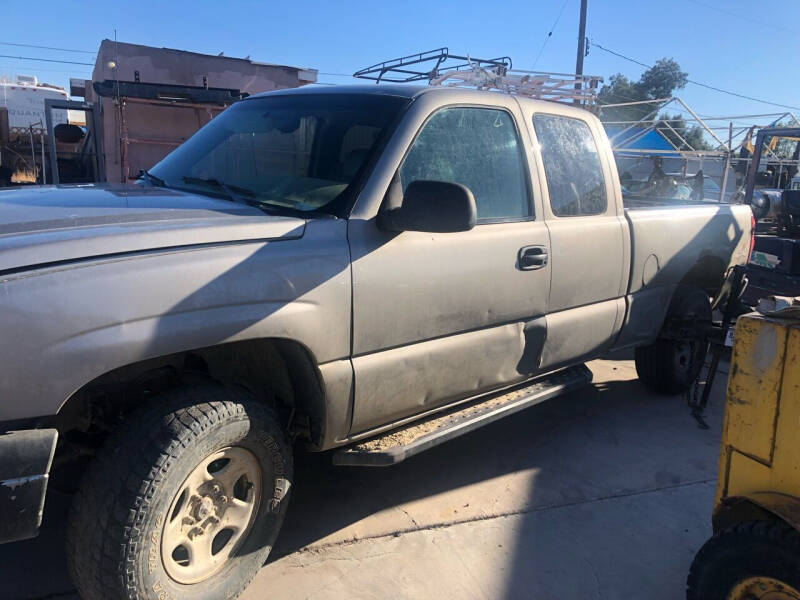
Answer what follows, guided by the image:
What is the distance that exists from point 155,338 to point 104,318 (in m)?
0.18

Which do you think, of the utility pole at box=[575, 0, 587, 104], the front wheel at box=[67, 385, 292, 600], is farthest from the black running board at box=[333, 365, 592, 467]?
the utility pole at box=[575, 0, 587, 104]

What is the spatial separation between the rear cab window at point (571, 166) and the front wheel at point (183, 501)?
2080 mm

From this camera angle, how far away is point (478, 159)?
3.34 metres

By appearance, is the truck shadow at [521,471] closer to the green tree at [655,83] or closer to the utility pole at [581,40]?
the utility pole at [581,40]

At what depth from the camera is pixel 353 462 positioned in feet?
9.48

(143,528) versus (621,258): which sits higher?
(621,258)

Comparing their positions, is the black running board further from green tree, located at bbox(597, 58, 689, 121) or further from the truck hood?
green tree, located at bbox(597, 58, 689, 121)

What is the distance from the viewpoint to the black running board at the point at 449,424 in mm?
2895

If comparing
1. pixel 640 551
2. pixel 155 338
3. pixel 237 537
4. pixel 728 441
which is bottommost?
pixel 640 551

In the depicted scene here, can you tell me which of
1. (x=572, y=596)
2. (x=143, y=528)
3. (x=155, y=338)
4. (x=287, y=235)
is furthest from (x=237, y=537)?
(x=572, y=596)

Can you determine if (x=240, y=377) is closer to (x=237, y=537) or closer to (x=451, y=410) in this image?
(x=237, y=537)

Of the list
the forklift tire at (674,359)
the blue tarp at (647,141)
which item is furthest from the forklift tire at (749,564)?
the blue tarp at (647,141)

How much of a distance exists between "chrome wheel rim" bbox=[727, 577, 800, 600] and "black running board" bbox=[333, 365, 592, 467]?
1346 mm

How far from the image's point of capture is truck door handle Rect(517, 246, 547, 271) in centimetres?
333
